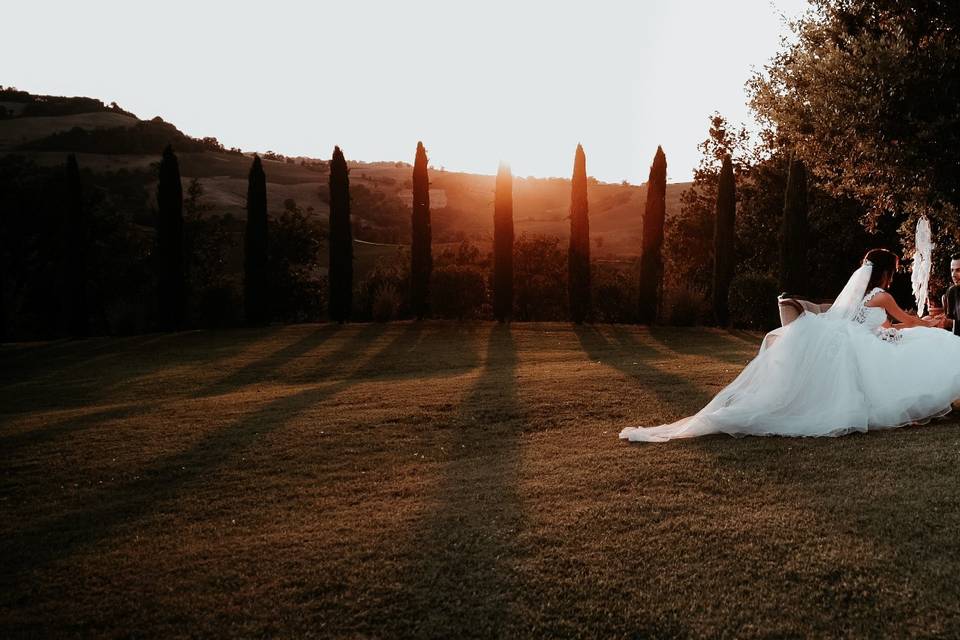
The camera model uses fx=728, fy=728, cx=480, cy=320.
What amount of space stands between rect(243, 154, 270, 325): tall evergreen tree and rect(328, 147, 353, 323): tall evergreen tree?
2.68 meters

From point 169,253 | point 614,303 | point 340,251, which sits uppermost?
point 340,251

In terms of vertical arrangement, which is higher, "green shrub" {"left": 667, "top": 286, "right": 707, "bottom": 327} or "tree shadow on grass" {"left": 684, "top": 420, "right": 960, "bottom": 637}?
"green shrub" {"left": 667, "top": 286, "right": 707, "bottom": 327}

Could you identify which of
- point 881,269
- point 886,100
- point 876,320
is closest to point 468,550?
point 876,320

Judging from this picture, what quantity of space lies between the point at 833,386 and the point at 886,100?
6.75 meters

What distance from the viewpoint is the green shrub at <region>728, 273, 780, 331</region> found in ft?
89.1

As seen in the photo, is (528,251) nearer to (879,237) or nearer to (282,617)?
(879,237)

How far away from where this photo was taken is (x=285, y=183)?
84812 millimetres

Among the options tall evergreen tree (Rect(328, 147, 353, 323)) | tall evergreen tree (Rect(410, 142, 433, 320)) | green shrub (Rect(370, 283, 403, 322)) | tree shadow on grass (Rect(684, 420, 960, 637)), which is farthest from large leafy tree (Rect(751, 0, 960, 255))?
tall evergreen tree (Rect(328, 147, 353, 323))

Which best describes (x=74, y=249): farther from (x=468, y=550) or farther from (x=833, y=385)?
(x=833, y=385)

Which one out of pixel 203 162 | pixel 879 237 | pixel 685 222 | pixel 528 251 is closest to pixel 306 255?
pixel 528 251

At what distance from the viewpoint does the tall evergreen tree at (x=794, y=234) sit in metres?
26.9

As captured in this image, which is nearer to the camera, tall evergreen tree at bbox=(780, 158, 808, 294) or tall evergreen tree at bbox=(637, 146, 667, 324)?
tall evergreen tree at bbox=(780, 158, 808, 294)

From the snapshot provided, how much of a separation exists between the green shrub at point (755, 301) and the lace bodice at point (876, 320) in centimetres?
1900

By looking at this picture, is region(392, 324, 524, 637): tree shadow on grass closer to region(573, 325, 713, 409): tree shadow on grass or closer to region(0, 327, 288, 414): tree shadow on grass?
region(573, 325, 713, 409): tree shadow on grass
